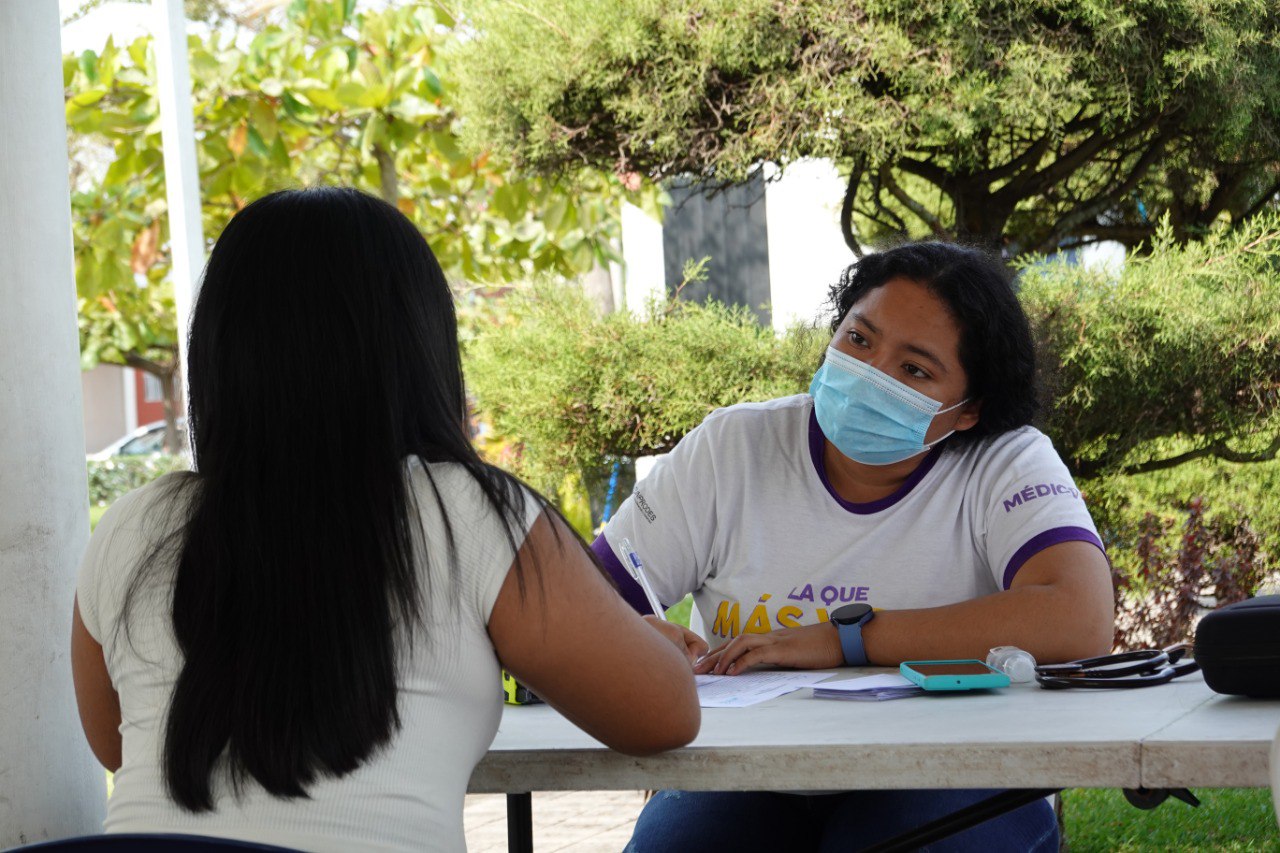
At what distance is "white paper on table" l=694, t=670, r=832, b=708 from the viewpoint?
184cm

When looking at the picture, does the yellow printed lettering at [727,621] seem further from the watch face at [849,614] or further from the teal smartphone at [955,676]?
the teal smartphone at [955,676]

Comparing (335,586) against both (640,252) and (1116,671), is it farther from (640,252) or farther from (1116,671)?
(640,252)

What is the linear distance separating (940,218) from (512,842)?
3.42m

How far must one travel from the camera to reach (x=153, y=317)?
15359 mm

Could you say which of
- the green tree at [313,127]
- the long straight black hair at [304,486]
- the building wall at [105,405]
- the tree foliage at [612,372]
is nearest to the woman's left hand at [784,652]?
the long straight black hair at [304,486]

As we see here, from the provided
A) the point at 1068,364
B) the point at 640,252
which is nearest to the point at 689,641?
the point at 1068,364

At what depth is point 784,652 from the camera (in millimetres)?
2117

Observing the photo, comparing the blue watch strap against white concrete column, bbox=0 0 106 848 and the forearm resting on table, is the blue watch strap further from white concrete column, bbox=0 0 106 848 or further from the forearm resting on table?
white concrete column, bbox=0 0 106 848

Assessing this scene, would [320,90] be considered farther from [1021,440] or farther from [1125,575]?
[1021,440]

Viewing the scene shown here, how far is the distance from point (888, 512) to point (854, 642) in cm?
34

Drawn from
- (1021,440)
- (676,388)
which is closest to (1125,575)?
(676,388)

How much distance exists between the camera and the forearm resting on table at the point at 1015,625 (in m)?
2.09

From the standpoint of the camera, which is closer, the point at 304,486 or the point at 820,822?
the point at 304,486

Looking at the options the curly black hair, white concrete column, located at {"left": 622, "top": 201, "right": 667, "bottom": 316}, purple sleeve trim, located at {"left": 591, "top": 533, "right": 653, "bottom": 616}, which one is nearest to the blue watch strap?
purple sleeve trim, located at {"left": 591, "top": 533, "right": 653, "bottom": 616}
